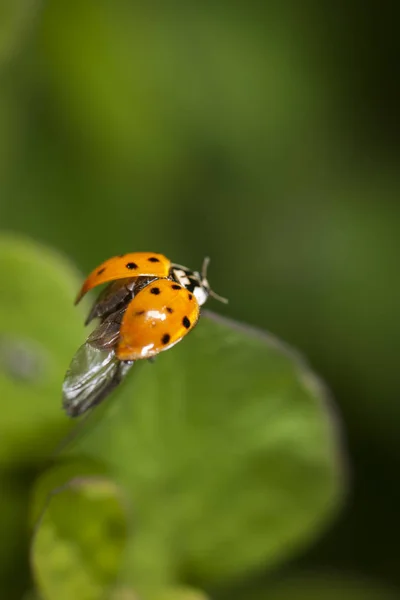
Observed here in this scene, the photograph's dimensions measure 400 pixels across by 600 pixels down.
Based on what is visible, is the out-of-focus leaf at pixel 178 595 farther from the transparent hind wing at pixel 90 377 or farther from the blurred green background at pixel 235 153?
the blurred green background at pixel 235 153

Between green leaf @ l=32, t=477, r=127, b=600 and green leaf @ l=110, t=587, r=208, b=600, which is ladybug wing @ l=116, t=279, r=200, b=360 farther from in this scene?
green leaf @ l=110, t=587, r=208, b=600

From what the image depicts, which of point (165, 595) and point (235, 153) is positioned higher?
point (235, 153)

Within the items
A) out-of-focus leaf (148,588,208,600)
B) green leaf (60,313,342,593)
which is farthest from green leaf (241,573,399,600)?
out-of-focus leaf (148,588,208,600)

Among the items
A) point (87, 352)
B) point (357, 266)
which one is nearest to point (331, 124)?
point (357, 266)

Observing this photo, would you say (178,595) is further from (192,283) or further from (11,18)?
(11,18)

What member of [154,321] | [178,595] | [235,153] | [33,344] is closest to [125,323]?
[154,321]
